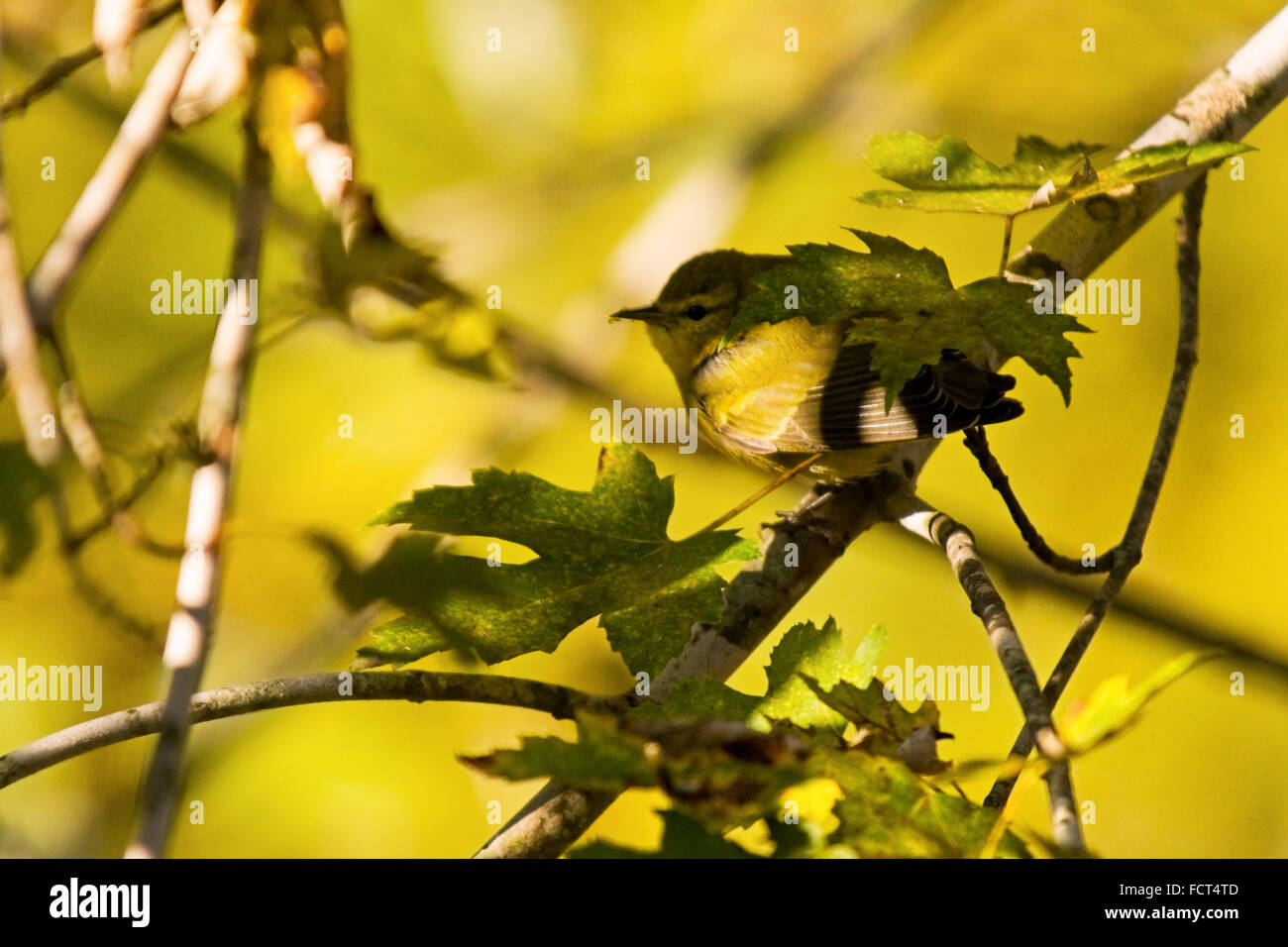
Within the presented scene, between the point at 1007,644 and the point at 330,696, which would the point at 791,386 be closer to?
the point at 1007,644

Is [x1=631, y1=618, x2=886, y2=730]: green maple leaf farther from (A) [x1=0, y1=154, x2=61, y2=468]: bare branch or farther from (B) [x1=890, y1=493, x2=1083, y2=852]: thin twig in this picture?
(A) [x1=0, y1=154, x2=61, y2=468]: bare branch

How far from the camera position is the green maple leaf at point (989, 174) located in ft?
5.38

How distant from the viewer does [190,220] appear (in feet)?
12.8

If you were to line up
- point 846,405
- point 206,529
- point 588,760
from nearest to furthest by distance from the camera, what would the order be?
point 588,760 → point 206,529 → point 846,405

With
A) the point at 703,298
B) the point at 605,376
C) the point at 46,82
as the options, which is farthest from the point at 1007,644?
the point at 605,376

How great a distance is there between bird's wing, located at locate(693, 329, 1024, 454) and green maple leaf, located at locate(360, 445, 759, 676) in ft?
2.47

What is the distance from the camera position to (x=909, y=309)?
1.51 meters

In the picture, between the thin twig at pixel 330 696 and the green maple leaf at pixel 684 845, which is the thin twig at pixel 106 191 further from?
the green maple leaf at pixel 684 845

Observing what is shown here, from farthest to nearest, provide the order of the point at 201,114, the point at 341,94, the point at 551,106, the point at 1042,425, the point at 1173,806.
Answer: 1. the point at 551,106
2. the point at 1042,425
3. the point at 1173,806
4. the point at 341,94
5. the point at 201,114

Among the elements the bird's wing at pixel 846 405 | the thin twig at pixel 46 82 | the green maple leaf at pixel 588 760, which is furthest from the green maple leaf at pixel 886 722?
the thin twig at pixel 46 82

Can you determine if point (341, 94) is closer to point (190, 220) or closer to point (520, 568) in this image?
point (520, 568)

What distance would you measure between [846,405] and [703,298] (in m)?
0.73

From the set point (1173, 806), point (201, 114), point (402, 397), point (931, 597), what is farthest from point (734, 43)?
point (1173, 806)

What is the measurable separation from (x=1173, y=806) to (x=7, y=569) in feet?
11.0
